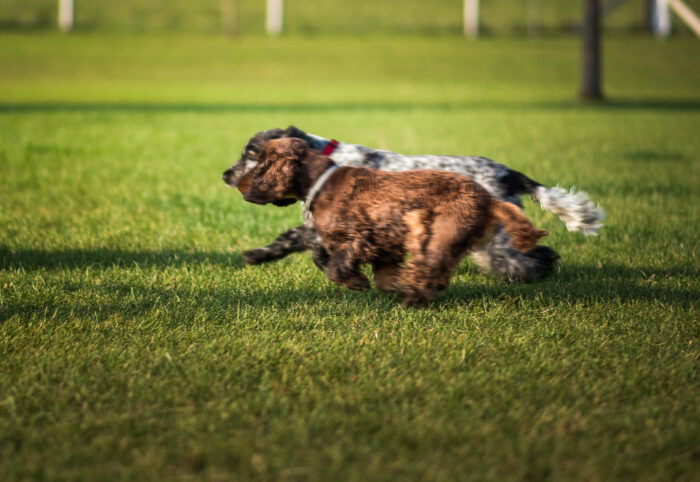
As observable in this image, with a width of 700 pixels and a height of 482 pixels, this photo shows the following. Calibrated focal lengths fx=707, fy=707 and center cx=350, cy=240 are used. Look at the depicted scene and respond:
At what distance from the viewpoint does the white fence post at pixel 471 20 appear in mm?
45094

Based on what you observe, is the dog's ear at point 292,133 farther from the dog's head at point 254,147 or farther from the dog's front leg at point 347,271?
the dog's front leg at point 347,271

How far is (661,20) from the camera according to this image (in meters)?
46.3

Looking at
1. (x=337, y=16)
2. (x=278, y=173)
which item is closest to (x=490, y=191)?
(x=278, y=173)

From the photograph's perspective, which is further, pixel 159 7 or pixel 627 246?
pixel 159 7

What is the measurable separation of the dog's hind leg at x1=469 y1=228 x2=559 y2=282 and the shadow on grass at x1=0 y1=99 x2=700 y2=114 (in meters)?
14.4

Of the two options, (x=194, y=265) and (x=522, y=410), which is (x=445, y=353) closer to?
(x=522, y=410)

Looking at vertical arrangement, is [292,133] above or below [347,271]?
above

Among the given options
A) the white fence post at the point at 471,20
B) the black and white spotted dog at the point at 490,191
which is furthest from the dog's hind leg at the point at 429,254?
the white fence post at the point at 471,20

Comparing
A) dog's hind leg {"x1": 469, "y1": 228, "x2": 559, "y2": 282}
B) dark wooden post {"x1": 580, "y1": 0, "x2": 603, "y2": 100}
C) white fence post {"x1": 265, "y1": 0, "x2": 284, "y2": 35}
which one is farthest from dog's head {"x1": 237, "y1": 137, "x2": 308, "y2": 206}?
white fence post {"x1": 265, "y1": 0, "x2": 284, "y2": 35}

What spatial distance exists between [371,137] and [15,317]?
967 centimetres

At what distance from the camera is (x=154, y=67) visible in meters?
33.8

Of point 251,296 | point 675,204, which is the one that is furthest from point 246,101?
point 251,296

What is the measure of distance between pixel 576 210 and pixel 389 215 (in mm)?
1164

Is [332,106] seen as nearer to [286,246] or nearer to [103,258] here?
[103,258]
